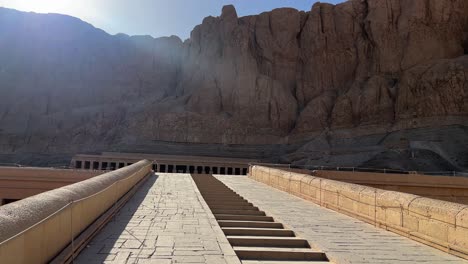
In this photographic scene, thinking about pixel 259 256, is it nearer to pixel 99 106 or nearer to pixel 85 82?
pixel 99 106

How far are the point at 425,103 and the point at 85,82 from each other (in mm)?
61362

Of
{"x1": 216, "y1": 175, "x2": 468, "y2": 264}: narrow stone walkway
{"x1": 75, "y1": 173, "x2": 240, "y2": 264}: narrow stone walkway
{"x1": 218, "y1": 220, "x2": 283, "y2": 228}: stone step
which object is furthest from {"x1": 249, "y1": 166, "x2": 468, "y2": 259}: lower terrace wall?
{"x1": 75, "y1": 173, "x2": 240, "y2": 264}: narrow stone walkway

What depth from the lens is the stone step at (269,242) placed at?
633 cm

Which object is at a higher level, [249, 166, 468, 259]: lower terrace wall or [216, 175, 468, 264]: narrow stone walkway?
[249, 166, 468, 259]: lower terrace wall

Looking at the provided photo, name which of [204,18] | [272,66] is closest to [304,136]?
[272,66]

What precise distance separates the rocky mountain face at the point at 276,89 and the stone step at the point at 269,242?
3960cm

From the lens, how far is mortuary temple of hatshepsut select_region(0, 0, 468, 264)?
592 cm

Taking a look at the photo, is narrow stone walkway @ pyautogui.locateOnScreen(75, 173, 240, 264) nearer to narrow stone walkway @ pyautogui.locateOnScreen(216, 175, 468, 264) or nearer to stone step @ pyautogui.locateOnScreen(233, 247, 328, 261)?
stone step @ pyautogui.locateOnScreen(233, 247, 328, 261)

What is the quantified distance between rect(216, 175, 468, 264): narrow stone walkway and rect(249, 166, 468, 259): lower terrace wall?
0.16 metres

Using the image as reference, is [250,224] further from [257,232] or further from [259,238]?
[259,238]

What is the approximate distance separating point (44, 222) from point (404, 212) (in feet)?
18.4

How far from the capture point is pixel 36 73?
274 feet

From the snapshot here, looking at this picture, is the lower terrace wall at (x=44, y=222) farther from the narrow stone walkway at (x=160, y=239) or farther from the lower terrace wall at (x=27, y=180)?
the lower terrace wall at (x=27, y=180)

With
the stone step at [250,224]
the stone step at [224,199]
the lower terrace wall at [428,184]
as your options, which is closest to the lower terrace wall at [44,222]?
the stone step at [250,224]
